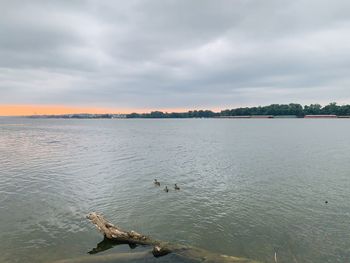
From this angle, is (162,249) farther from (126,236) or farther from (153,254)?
(126,236)

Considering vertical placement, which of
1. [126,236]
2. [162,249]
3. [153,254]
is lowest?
[153,254]

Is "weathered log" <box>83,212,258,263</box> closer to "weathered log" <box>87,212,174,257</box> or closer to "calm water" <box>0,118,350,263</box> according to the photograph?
"weathered log" <box>87,212,174,257</box>

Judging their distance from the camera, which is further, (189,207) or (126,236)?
(189,207)

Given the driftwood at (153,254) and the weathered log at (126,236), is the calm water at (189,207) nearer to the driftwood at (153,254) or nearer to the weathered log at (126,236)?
the weathered log at (126,236)

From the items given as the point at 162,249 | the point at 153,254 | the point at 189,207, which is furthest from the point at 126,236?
the point at 189,207

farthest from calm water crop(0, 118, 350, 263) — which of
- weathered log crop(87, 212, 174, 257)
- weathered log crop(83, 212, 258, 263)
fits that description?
weathered log crop(83, 212, 258, 263)

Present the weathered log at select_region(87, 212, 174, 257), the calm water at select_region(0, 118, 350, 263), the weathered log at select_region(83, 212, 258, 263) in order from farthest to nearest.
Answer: the calm water at select_region(0, 118, 350, 263) → the weathered log at select_region(87, 212, 174, 257) → the weathered log at select_region(83, 212, 258, 263)

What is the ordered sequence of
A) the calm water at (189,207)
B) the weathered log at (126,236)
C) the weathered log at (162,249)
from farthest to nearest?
1. the calm water at (189,207)
2. the weathered log at (126,236)
3. the weathered log at (162,249)

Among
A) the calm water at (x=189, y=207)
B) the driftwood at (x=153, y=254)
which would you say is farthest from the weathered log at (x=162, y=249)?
the calm water at (x=189, y=207)

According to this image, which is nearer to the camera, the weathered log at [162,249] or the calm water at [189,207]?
the weathered log at [162,249]

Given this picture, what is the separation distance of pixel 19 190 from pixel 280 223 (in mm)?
23639

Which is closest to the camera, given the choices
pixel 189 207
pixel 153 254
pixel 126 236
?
pixel 153 254

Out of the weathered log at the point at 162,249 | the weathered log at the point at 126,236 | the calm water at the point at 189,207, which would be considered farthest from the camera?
the calm water at the point at 189,207

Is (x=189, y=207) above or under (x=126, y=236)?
under
